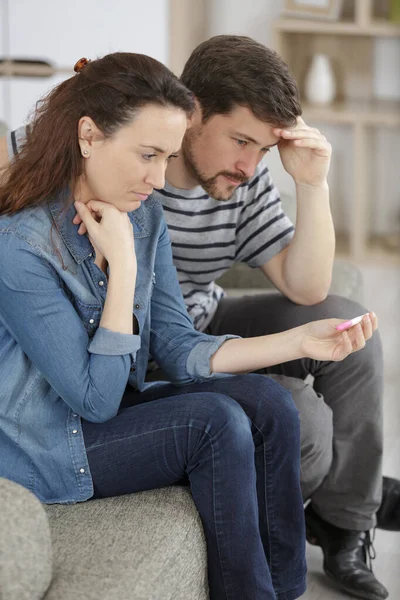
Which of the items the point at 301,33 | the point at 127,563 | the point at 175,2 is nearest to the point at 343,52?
the point at 301,33

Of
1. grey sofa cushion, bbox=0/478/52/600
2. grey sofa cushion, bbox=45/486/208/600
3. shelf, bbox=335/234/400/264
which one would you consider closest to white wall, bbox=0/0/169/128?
shelf, bbox=335/234/400/264

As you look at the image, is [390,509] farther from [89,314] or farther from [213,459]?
[89,314]

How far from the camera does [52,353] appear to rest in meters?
1.40

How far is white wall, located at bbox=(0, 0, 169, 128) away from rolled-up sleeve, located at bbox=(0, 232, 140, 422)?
8.15 ft

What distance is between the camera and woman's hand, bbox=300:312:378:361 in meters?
1.60

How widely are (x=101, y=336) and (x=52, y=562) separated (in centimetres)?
35

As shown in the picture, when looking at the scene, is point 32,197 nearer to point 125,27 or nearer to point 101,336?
point 101,336

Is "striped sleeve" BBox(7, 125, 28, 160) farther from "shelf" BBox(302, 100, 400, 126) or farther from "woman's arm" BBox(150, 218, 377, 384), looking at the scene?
"shelf" BBox(302, 100, 400, 126)

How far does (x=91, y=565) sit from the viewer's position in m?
1.27

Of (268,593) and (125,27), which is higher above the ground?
(125,27)

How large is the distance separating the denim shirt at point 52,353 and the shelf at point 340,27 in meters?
2.83

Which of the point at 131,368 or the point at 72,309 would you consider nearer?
the point at 72,309

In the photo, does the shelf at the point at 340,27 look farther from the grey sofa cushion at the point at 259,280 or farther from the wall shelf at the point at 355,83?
the grey sofa cushion at the point at 259,280

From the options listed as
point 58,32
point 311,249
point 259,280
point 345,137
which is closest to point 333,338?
point 311,249
